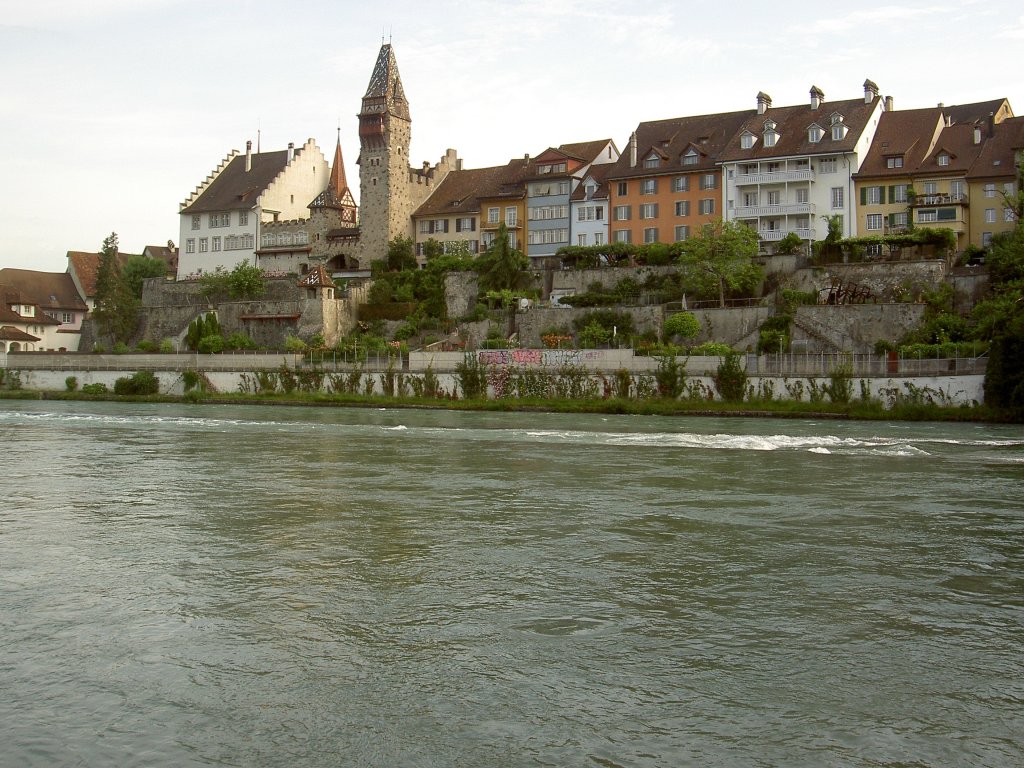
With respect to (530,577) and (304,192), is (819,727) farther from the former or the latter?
(304,192)

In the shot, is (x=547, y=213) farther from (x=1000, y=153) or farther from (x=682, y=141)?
(x=1000, y=153)

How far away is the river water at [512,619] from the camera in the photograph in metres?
8.76

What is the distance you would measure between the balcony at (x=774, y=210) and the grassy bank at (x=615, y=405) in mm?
20191

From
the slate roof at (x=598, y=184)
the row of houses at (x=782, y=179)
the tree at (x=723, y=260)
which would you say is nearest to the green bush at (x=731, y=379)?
the tree at (x=723, y=260)

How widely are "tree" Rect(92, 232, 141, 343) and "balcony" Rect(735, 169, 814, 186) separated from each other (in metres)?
44.0

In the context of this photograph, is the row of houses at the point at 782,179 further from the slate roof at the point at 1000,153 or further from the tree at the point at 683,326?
the tree at the point at 683,326

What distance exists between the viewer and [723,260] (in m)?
59.2

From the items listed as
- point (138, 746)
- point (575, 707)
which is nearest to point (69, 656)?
point (138, 746)

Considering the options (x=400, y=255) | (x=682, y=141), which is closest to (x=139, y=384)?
(x=400, y=255)

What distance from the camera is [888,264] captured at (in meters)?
56.3

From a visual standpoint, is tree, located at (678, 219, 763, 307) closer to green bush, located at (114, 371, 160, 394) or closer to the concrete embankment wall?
the concrete embankment wall

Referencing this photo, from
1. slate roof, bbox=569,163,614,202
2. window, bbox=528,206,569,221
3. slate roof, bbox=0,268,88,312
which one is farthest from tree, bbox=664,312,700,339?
slate roof, bbox=0,268,88,312

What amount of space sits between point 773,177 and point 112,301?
153 ft

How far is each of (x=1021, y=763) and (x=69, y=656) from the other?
28.3 ft
